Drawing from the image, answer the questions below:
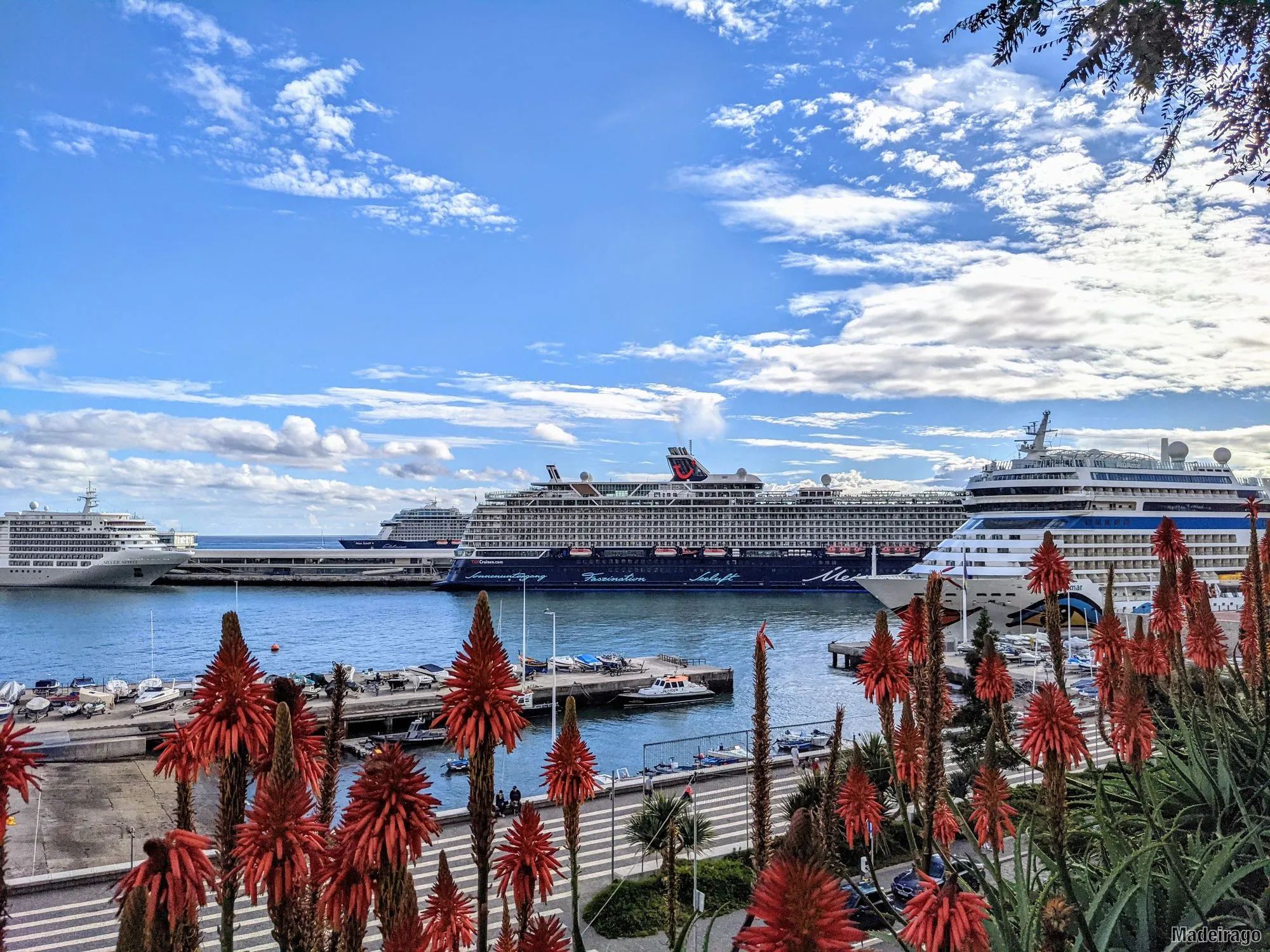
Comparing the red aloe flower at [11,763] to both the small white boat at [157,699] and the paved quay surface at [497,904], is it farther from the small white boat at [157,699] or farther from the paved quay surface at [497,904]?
the small white boat at [157,699]

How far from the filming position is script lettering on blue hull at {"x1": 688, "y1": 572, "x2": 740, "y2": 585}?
260 feet

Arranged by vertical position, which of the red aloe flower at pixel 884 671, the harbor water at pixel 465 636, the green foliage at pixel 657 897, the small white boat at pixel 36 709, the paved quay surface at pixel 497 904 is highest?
the red aloe flower at pixel 884 671

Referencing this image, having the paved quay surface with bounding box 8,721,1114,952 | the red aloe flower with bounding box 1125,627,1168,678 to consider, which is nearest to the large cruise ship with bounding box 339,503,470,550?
the paved quay surface with bounding box 8,721,1114,952

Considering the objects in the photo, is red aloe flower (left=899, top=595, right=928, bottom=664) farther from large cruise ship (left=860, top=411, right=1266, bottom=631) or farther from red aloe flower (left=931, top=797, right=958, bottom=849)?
large cruise ship (left=860, top=411, right=1266, bottom=631)

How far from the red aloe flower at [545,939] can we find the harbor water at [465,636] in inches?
819

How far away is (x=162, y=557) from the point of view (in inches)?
3519

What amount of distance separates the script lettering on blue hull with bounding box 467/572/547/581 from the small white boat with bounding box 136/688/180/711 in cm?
4680

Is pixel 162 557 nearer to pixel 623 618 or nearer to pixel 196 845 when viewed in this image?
pixel 623 618

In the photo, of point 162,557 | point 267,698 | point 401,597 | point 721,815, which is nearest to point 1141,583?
point 721,815

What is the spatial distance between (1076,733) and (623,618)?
57.9m

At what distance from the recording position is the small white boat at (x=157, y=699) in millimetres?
32188

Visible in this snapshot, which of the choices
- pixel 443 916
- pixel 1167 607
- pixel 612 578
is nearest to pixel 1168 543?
pixel 1167 607

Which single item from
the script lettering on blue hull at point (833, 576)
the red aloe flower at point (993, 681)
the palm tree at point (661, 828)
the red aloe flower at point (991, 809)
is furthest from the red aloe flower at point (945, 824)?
the script lettering on blue hull at point (833, 576)

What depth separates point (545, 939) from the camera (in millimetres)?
3873
